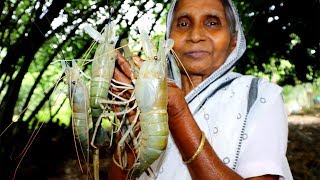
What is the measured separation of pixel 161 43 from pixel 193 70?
45 centimetres

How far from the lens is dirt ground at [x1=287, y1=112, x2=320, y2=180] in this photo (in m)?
5.84

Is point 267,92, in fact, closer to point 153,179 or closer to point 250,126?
point 250,126

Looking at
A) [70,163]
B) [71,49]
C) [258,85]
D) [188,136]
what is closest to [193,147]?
[188,136]

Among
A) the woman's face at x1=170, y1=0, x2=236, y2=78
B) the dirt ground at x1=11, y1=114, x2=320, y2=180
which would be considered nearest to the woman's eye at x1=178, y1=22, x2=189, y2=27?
the woman's face at x1=170, y1=0, x2=236, y2=78

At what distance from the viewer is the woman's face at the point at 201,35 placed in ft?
5.63

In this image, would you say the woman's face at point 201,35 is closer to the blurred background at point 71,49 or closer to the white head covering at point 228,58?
the white head covering at point 228,58

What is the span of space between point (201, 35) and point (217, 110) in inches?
13.1

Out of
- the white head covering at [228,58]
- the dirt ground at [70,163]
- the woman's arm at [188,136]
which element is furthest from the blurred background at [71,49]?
the woman's arm at [188,136]

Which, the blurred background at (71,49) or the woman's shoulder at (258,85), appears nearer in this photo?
the woman's shoulder at (258,85)

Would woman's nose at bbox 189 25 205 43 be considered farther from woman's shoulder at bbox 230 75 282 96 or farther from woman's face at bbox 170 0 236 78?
woman's shoulder at bbox 230 75 282 96

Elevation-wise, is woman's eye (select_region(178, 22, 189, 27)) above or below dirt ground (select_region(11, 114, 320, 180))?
above

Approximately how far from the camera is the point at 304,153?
268 inches

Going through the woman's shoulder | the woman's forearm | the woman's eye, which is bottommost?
the woman's forearm

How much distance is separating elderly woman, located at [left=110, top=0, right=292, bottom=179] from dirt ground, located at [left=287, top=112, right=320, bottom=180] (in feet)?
14.6
